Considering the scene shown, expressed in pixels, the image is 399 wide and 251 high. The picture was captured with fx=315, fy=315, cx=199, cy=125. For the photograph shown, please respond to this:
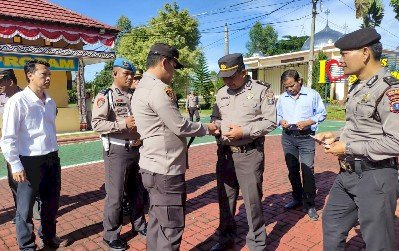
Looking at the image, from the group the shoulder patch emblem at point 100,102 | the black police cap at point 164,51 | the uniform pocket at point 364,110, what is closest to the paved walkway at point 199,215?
the shoulder patch emblem at point 100,102

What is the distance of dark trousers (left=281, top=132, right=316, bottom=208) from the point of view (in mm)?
4492

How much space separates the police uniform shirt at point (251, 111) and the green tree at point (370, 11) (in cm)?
2972

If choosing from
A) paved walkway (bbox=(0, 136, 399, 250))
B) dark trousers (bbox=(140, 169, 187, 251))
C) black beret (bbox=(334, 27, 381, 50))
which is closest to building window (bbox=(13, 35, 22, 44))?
paved walkway (bbox=(0, 136, 399, 250))

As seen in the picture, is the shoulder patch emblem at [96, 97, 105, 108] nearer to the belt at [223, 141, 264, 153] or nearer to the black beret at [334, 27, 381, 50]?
the belt at [223, 141, 264, 153]

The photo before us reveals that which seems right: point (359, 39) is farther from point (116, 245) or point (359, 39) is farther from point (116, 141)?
point (116, 245)

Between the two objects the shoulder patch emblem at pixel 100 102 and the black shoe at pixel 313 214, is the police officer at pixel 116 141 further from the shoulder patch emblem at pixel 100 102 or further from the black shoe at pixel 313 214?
the black shoe at pixel 313 214

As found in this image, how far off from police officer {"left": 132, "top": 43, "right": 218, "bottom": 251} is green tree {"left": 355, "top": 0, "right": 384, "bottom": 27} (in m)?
30.7

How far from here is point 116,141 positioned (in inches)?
145

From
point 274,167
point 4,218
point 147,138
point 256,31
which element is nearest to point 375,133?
point 147,138

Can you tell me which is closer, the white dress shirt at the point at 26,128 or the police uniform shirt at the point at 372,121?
the police uniform shirt at the point at 372,121

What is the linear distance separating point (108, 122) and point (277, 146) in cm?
781

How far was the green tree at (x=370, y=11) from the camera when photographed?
28.1 metres

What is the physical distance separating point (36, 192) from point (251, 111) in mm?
2480

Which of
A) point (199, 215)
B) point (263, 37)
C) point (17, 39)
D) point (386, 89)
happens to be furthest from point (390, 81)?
point (263, 37)
